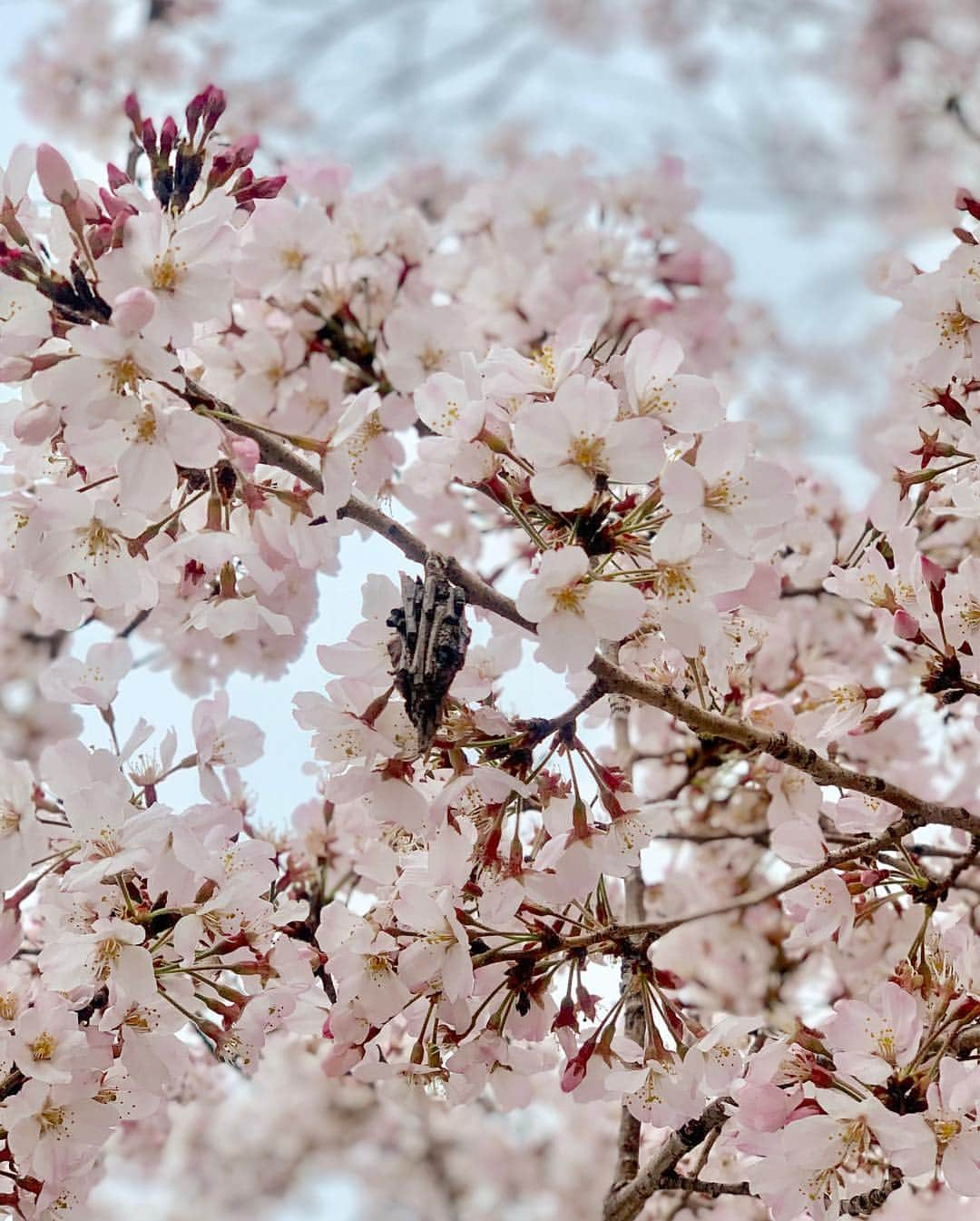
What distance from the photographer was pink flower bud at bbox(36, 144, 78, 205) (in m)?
1.13

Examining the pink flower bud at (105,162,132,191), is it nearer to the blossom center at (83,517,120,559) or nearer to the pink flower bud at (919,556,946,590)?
the blossom center at (83,517,120,559)

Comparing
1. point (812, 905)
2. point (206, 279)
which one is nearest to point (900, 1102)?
point (812, 905)

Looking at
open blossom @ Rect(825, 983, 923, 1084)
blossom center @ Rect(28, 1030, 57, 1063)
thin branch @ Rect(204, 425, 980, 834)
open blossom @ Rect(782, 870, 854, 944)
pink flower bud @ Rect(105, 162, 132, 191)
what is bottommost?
open blossom @ Rect(825, 983, 923, 1084)

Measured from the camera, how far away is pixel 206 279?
111 centimetres

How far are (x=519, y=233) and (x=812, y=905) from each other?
215 cm

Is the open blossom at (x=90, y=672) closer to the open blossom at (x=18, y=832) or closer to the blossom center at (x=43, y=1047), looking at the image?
the open blossom at (x=18, y=832)

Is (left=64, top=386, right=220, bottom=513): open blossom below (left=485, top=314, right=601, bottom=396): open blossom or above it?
below

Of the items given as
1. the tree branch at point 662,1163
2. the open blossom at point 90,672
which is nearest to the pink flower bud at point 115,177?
the open blossom at point 90,672

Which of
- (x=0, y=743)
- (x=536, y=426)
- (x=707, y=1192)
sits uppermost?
(x=0, y=743)

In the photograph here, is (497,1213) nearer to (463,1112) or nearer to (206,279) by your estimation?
(463,1112)

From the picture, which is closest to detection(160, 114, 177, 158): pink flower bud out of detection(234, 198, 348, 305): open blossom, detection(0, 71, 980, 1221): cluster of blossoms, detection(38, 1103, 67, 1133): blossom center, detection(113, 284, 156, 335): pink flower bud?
detection(0, 71, 980, 1221): cluster of blossoms

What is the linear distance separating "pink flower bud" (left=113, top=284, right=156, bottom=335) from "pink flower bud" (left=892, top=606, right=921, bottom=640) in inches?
38.7

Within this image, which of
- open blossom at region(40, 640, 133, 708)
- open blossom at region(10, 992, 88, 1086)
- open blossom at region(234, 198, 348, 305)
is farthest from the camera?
open blossom at region(234, 198, 348, 305)

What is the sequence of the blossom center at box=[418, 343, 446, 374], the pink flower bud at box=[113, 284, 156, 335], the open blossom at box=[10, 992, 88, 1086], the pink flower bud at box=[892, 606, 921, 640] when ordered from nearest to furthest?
the pink flower bud at box=[113, 284, 156, 335] → the open blossom at box=[10, 992, 88, 1086] → the pink flower bud at box=[892, 606, 921, 640] → the blossom center at box=[418, 343, 446, 374]
